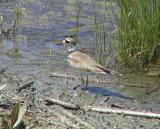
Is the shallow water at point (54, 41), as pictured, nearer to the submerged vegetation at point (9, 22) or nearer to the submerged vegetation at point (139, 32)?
the submerged vegetation at point (9, 22)

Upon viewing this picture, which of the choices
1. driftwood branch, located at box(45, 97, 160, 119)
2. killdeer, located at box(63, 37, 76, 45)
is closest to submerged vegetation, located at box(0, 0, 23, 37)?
killdeer, located at box(63, 37, 76, 45)

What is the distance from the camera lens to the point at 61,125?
4.54 meters

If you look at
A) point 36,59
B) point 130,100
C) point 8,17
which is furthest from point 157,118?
point 8,17

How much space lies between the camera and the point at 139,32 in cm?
671

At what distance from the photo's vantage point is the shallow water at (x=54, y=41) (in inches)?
249

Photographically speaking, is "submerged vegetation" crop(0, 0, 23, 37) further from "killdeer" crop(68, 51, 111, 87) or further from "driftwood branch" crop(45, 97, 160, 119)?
→ "driftwood branch" crop(45, 97, 160, 119)

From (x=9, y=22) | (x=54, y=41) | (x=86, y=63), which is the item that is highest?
(x=86, y=63)

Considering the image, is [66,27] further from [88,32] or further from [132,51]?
[132,51]

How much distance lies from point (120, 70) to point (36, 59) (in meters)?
1.07

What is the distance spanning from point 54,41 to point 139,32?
1781 millimetres

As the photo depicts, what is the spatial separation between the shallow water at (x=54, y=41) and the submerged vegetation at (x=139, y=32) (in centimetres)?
23

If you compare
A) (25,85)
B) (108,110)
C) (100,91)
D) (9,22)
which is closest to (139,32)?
(100,91)

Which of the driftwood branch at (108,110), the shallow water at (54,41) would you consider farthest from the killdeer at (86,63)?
the driftwood branch at (108,110)

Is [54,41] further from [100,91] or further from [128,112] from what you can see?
[128,112]
